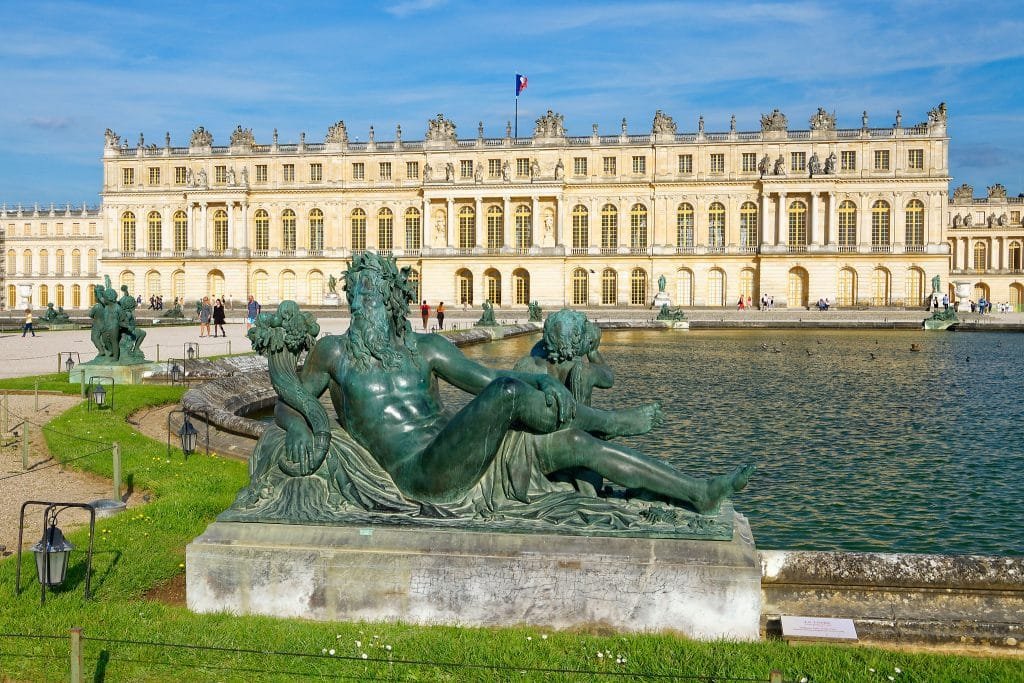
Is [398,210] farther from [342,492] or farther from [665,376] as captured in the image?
[342,492]

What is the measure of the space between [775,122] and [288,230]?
112 ft

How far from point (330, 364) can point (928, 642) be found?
11.5 ft

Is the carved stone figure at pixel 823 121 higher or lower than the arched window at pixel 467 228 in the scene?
higher

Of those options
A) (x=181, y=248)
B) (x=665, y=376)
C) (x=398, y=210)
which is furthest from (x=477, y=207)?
(x=665, y=376)

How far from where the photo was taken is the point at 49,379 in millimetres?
17094

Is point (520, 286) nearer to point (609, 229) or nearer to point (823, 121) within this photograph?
point (609, 229)

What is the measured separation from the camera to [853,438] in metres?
12.1

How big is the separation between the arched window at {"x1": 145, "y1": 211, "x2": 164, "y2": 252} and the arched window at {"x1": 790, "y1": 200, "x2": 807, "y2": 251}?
145 feet

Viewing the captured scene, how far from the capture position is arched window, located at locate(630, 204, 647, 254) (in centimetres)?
6244

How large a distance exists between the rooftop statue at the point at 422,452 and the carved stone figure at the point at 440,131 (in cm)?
6022

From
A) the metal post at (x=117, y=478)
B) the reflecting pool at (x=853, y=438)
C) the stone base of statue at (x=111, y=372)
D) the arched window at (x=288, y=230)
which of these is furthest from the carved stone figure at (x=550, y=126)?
the metal post at (x=117, y=478)

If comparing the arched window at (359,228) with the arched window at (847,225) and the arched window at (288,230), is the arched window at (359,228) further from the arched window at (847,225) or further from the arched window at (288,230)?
the arched window at (847,225)

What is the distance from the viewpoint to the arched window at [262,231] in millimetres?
66250

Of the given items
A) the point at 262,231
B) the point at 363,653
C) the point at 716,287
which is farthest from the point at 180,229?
the point at 363,653
